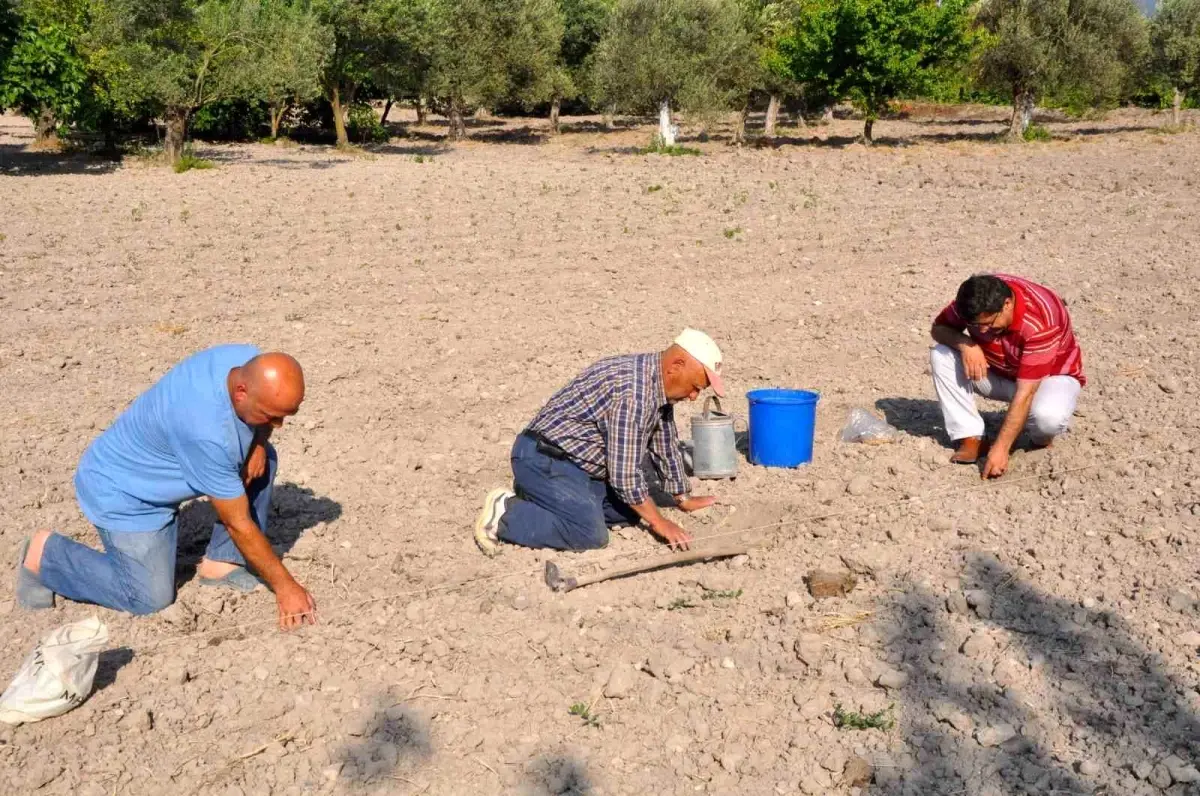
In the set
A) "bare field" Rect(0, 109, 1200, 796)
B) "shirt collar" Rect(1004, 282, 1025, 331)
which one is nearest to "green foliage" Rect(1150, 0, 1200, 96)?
"bare field" Rect(0, 109, 1200, 796)

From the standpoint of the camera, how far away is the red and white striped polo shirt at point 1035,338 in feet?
19.6

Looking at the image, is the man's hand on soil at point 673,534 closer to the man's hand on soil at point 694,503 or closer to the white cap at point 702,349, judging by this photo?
the man's hand on soil at point 694,503

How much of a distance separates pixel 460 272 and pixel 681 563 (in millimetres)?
6503

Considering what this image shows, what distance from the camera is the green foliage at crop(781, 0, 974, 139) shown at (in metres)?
26.2

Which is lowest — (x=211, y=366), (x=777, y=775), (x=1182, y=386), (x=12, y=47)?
(x=777, y=775)

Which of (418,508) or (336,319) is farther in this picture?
(336,319)

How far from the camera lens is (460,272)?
11219mm

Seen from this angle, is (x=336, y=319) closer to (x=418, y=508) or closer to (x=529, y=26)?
(x=418, y=508)

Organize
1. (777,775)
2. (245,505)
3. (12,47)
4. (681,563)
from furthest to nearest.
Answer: (12,47) → (681,563) → (245,505) → (777,775)

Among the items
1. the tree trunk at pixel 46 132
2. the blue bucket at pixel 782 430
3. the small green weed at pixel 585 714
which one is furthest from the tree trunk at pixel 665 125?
the small green weed at pixel 585 714

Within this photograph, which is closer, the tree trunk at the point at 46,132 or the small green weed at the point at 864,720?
the small green weed at the point at 864,720

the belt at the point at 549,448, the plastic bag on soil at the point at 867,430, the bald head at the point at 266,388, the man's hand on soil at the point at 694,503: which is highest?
the bald head at the point at 266,388

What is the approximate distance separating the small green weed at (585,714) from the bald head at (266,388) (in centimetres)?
149

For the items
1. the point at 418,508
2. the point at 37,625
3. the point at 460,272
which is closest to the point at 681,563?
the point at 418,508
